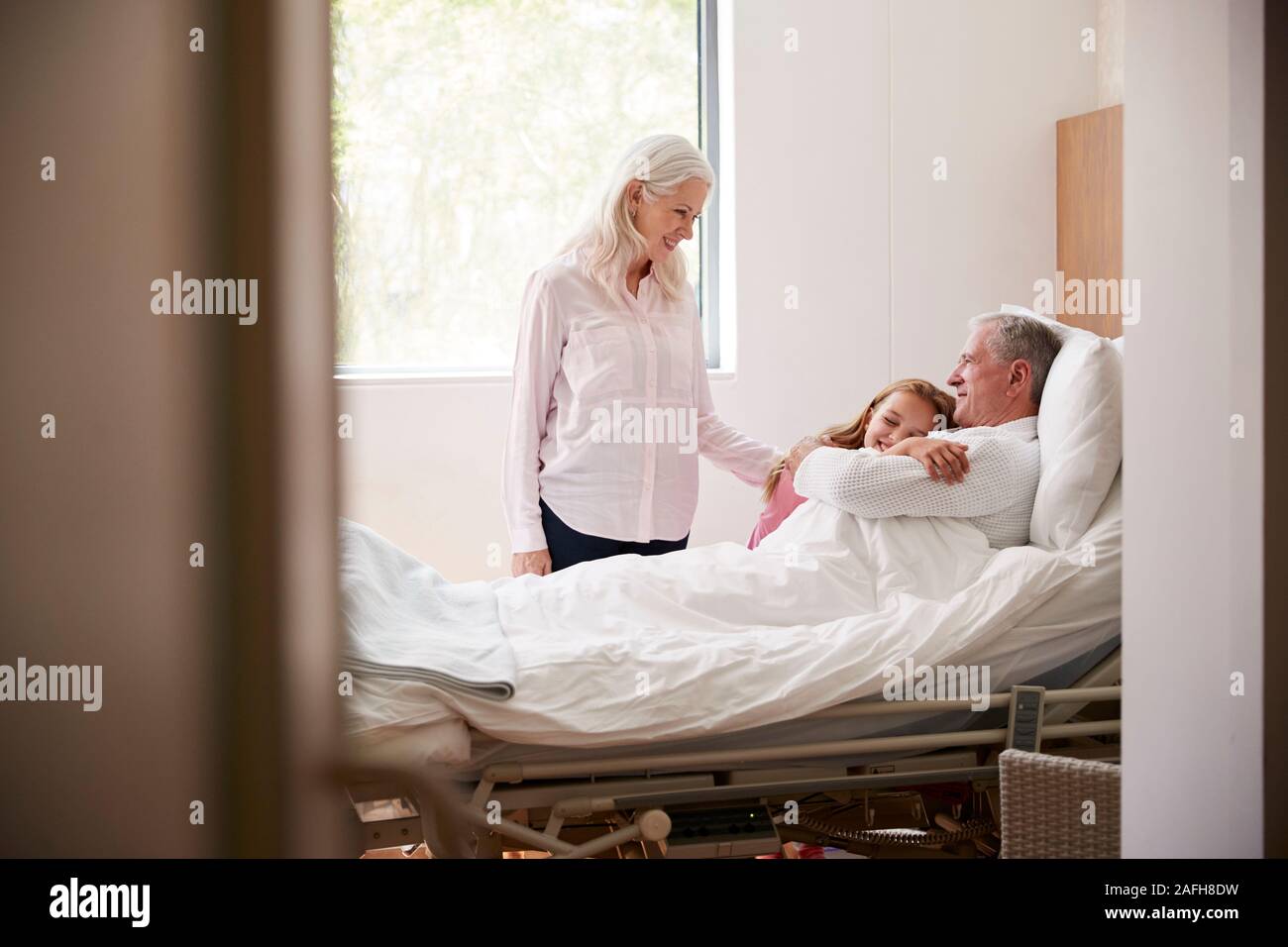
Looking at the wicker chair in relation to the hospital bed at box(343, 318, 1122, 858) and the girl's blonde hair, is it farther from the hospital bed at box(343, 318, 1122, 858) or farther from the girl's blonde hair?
the girl's blonde hair

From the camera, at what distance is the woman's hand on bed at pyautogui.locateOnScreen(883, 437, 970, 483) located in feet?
6.50

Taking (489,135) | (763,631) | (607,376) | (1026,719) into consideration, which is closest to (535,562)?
(607,376)

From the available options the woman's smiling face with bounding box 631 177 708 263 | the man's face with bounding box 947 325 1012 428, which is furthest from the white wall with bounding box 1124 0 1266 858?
the woman's smiling face with bounding box 631 177 708 263

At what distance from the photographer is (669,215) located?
7.79 ft

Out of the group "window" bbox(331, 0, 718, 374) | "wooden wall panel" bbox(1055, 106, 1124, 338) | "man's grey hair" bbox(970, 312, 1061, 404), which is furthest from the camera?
"window" bbox(331, 0, 718, 374)

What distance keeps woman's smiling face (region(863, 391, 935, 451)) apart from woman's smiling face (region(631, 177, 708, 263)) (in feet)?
1.86

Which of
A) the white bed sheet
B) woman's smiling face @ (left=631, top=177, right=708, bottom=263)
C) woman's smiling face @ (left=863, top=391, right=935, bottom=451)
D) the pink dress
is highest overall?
woman's smiling face @ (left=631, top=177, right=708, bottom=263)

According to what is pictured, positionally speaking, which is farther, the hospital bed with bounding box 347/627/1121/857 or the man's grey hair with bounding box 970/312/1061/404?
the man's grey hair with bounding box 970/312/1061/404

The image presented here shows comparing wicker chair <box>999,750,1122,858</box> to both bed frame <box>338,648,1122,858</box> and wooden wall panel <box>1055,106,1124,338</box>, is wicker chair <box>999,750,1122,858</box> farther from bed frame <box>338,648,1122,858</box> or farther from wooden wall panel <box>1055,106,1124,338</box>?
wooden wall panel <box>1055,106,1124,338</box>

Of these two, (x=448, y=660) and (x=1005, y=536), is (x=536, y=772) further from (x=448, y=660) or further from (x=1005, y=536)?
(x=1005, y=536)

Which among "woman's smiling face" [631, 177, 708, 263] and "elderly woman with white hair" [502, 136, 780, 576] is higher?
"woman's smiling face" [631, 177, 708, 263]

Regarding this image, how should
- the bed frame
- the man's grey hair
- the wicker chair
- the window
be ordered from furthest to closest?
the window < the man's grey hair < the bed frame < the wicker chair

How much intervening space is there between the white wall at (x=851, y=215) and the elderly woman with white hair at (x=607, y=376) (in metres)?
1.16

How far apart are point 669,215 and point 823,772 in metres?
1.27
